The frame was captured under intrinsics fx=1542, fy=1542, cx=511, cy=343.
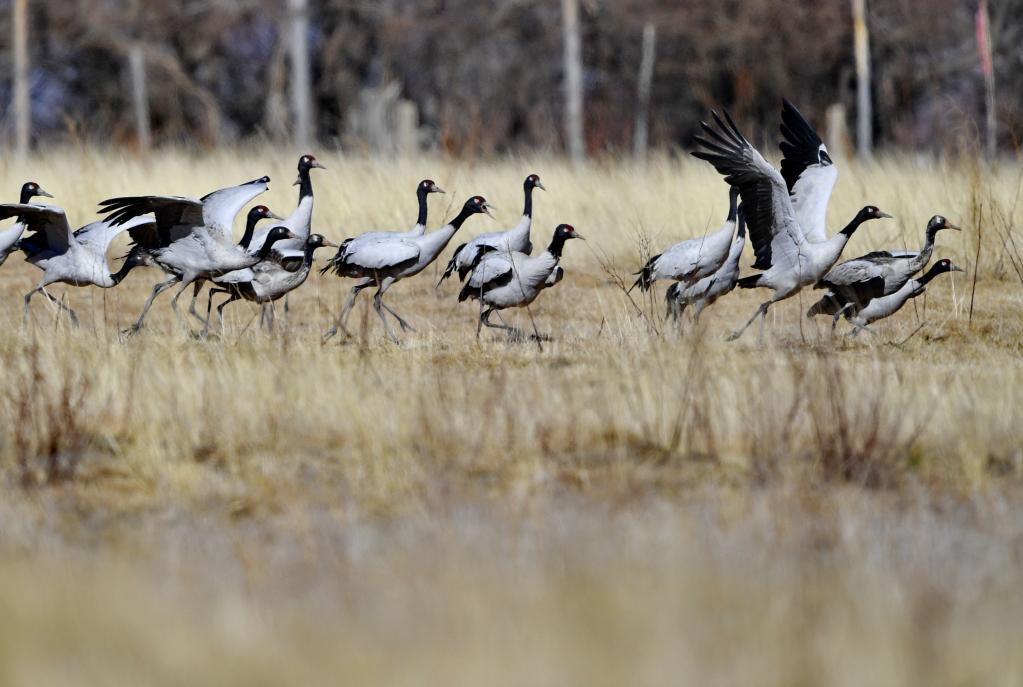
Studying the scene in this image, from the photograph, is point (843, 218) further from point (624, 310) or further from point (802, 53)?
point (802, 53)

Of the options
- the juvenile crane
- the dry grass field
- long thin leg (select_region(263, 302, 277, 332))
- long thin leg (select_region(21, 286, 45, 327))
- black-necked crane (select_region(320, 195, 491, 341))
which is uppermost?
the juvenile crane

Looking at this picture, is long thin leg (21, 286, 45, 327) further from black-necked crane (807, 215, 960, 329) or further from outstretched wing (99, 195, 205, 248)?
black-necked crane (807, 215, 960, 329)

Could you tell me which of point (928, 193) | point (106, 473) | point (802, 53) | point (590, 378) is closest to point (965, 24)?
point (802, 53)

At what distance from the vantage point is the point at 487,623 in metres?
4.05

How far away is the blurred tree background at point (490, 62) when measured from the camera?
32.8 meters

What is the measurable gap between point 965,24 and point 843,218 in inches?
887

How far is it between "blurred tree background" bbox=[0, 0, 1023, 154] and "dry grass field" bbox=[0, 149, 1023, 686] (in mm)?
22557

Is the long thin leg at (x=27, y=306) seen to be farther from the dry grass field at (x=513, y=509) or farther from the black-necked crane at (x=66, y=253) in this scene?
the dry grass field at (x=513, y=509)

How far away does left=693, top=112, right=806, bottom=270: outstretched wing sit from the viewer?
30.7 feet

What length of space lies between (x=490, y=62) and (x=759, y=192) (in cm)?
2784

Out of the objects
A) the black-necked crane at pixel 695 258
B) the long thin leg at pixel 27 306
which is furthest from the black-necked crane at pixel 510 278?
the long thin leg at pixel 27 306

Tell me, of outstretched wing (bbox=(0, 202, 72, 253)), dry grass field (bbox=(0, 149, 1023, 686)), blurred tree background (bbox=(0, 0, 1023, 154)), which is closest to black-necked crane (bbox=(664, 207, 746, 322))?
dry grass field (bbox=(0, 149, 1023, 686))

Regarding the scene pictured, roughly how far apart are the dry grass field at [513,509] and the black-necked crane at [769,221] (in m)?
0.51

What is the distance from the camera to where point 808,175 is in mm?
10242
